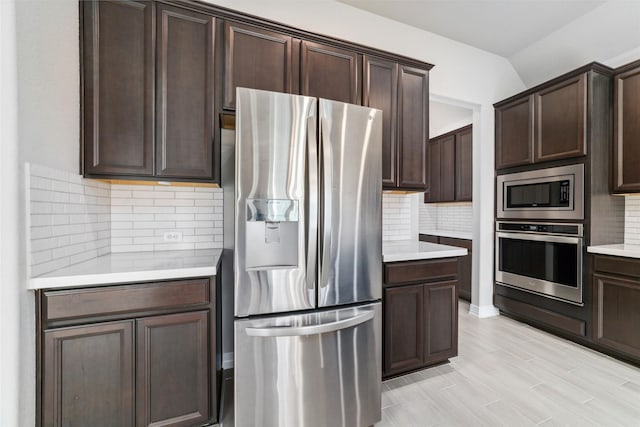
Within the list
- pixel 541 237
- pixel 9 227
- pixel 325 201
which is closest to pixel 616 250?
pixel 541 237

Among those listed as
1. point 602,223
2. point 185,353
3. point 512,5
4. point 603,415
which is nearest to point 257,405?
point 185,353

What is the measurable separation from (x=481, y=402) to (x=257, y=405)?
5.01ft

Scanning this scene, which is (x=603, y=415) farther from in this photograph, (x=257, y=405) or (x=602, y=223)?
(x=257, y=405)

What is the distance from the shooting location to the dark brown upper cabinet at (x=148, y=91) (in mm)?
1598

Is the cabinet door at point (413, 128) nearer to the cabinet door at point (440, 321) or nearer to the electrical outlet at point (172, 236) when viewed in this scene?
the cabinet door at point (440, 321)

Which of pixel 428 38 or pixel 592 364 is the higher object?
pixel 428 38

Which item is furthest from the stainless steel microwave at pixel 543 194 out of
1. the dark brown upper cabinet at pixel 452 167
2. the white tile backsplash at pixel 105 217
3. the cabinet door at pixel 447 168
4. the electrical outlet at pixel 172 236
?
the electrical outlet at pixel 172 236

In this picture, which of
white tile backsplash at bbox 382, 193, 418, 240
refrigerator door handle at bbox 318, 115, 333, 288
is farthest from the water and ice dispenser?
white tile backsplash at bbox 382, 193, 418, 240

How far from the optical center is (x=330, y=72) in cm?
211

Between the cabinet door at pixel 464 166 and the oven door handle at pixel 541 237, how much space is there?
878mm

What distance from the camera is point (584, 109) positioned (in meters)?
2.54

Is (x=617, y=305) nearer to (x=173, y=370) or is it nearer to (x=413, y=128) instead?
(x=413, y=128)

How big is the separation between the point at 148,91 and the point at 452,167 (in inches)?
162

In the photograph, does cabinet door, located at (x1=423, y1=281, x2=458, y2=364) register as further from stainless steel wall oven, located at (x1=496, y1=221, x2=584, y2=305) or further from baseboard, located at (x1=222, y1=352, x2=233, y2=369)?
baseboard, located at (x1=222, y1=352, x2=233, y2=369)
